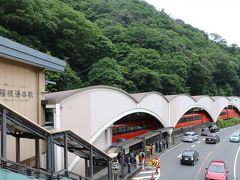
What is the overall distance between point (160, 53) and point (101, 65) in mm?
28636

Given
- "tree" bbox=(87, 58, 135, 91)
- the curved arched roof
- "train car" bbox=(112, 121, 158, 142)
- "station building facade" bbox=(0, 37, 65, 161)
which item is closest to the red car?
the curved arched roof

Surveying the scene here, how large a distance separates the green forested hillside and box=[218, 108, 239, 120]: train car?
7.71 meters

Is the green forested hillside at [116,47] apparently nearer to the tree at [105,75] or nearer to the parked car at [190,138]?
the tree at [105,75]

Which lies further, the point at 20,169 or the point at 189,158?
the point at 189,158

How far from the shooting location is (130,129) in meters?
34.4

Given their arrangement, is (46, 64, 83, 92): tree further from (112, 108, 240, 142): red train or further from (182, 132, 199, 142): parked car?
(182, 132, 199, 142): parked car

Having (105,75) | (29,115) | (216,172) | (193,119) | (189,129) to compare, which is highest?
(105,75)

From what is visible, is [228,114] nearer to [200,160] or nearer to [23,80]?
[200,160]

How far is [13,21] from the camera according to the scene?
38375 mm

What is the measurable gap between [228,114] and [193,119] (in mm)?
20916

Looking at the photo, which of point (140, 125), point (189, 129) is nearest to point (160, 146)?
point (140, 125)

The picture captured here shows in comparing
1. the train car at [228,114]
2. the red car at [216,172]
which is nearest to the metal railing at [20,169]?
the red car at [216,172]

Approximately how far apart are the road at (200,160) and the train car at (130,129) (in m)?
4.12

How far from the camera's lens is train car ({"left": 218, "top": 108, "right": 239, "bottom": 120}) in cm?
6638
